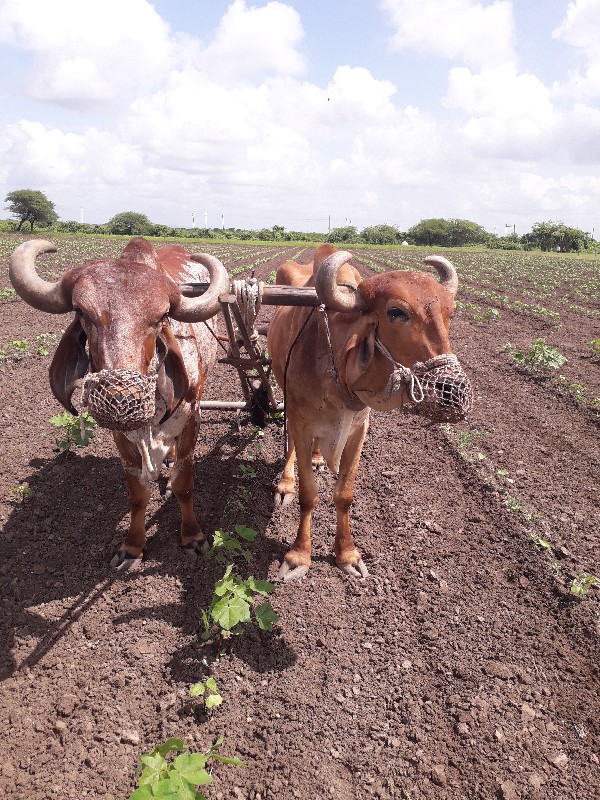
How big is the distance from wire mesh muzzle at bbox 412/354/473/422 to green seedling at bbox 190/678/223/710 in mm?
2094

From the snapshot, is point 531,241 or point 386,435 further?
point 531,241

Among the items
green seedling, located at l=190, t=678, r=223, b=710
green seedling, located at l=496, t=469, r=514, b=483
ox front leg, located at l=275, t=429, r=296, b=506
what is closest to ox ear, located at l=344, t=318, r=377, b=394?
green seedling, located at l=190, t=678, r=223, b=710

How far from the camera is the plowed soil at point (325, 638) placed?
3137mm

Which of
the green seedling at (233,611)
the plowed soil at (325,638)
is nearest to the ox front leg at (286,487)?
the plowed soil at (325,638)

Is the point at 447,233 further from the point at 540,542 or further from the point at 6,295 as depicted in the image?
the point at 540,542

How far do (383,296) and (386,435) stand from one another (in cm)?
453

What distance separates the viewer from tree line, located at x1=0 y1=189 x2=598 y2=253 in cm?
8600

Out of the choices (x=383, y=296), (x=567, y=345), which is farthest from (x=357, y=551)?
(x=567, y=345)

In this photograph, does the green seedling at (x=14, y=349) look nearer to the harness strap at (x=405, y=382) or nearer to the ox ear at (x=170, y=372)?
the ox ear at (x=170, y=372)

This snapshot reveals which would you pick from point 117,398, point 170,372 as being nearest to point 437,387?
point 117,398

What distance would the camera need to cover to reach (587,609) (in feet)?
14.0

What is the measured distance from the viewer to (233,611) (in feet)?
11.8

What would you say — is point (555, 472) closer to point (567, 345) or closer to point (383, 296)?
point (383, 296)

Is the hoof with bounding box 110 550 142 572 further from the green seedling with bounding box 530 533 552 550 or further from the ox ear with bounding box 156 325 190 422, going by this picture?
the green seedling with bounding box 530 533 552 550
